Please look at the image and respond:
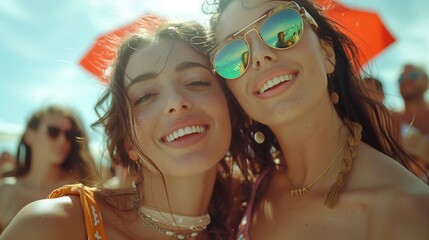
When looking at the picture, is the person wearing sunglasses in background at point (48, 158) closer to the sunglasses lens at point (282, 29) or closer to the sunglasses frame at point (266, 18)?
the sunglasses frame at point (266, 18)

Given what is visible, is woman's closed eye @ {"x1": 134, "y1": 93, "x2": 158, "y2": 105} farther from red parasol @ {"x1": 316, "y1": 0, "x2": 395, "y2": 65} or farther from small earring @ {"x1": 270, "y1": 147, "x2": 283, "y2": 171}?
red parasol @ {"x1": 316, "y1": 0, "x2": 395, "y2": 65}

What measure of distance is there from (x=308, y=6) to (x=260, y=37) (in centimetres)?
43

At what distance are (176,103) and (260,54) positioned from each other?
47 centimetres

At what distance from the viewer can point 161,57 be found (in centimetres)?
226

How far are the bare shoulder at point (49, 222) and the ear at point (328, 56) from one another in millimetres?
1418

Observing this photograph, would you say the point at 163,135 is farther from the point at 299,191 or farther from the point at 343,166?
the point at 343,166

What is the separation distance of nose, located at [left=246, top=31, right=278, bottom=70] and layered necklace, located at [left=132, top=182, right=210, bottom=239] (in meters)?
0.87

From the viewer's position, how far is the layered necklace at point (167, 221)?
2293 mm

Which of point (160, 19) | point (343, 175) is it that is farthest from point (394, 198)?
point (160, 19)

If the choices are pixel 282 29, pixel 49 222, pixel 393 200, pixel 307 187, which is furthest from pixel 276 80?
pixel 49 222

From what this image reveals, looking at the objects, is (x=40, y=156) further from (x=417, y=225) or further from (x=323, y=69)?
(x=417, y=225)

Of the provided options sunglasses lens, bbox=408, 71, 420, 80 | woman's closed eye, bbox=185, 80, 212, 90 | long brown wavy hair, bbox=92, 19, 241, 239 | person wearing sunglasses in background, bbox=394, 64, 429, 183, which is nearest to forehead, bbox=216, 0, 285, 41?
A: long brown wavy hair, bbox=92, 19, 241, 239

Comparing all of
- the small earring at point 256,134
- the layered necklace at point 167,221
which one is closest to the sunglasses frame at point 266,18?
the small earring at point 256,134

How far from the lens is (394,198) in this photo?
1799mm
